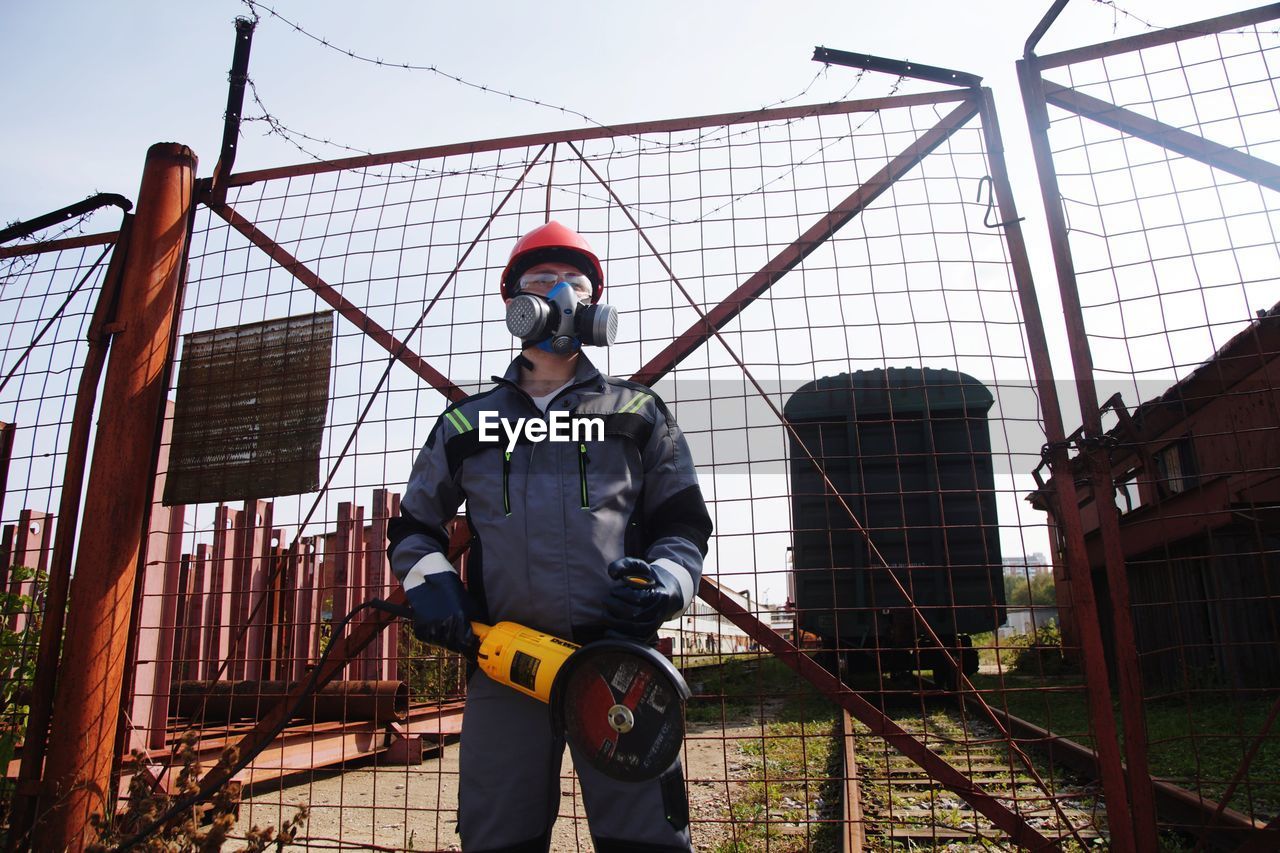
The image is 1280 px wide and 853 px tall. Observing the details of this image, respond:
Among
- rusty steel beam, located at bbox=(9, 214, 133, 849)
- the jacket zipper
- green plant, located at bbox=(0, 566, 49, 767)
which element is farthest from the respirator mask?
green plant, located at bbox=(0, 566, 49, 767)

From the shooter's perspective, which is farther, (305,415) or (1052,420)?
(305,415)

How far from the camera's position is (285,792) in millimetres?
5129

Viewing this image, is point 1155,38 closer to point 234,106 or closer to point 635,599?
point 635,599

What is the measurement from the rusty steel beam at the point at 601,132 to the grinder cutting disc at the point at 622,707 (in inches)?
94.6

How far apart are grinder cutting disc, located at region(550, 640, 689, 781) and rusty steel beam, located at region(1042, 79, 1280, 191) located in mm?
2602

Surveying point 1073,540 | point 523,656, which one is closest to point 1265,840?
point 1073,540

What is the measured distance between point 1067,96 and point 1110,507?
5.12ft

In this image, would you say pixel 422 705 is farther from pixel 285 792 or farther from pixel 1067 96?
pixel 1067 96

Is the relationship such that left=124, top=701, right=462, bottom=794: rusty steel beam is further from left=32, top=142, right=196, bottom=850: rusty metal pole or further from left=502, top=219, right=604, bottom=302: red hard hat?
left=502, top=219, right=604, bottom=302: red hard hat

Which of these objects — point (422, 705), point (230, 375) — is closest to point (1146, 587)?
point (422, 705)

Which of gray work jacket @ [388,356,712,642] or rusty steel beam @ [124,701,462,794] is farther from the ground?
gray work jacket @ [388,356,712,642]

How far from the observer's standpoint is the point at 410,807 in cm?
360

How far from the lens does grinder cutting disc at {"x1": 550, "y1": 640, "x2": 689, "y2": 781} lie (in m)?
1.90

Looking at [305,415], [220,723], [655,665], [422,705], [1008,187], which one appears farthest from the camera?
[422,705]
